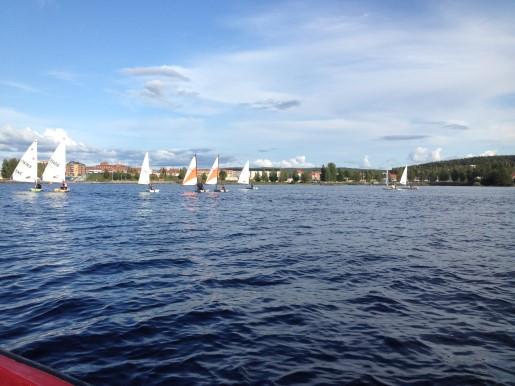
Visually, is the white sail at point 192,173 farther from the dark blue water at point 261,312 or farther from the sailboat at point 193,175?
the dark blue water at point 261,312

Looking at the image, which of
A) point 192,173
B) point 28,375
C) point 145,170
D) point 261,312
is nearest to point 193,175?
point 192,173

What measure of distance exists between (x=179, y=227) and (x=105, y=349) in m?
26.9

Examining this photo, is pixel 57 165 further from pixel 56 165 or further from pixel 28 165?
pixel 28 165

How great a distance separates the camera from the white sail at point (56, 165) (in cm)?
8094

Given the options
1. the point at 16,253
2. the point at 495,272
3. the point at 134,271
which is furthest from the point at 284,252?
the point at 16,253

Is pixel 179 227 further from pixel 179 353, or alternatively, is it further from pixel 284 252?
pixel 179 353

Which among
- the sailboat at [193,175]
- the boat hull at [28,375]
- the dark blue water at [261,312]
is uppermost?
the sailboat at [193,175]

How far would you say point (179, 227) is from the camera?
3647 centimetres

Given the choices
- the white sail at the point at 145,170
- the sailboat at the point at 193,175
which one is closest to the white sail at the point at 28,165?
the white sail at the point at 145,170

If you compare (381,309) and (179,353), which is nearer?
(179,353)

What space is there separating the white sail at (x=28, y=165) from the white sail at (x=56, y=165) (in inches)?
159

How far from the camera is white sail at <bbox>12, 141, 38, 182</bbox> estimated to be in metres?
83.8

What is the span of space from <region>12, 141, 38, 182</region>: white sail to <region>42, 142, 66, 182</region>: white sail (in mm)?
4044

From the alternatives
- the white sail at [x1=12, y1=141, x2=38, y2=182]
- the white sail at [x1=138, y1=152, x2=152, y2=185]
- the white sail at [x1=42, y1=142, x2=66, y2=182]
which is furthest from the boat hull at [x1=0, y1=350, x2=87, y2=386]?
the white sail at [x1=138, y1=152, x2=152, y2=185]
